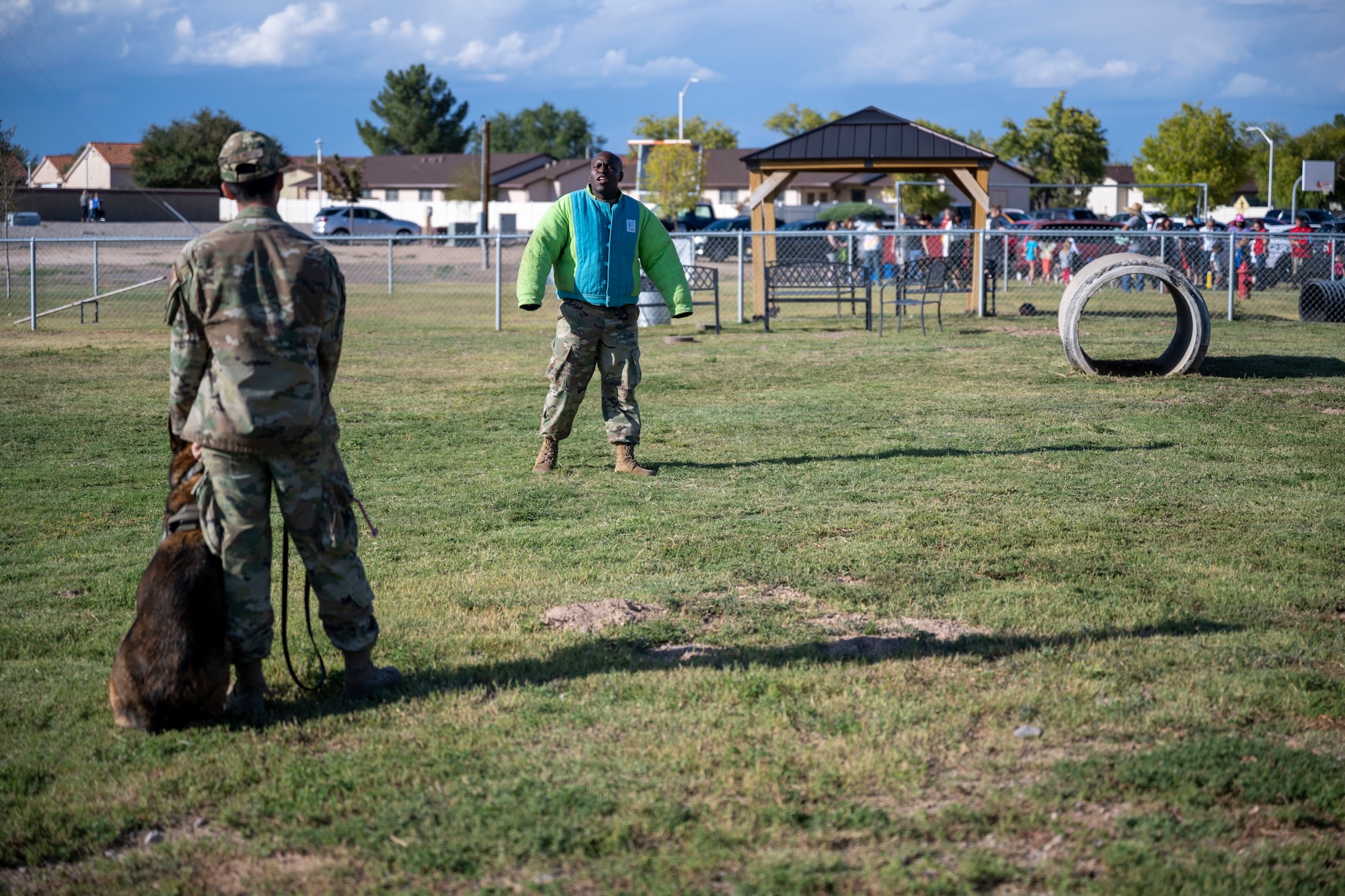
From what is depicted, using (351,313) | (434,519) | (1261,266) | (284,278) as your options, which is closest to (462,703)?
(284,278)

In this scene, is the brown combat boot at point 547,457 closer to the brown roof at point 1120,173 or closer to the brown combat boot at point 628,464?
the brown combat boot at point 628,464

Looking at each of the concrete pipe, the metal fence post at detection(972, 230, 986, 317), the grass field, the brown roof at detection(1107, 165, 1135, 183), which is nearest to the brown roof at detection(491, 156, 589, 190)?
the brown roof at detection(1107, 165, 1135, 183)

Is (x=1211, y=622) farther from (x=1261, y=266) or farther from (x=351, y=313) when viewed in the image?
(x=1261, y=266)

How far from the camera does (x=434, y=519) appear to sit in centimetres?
635

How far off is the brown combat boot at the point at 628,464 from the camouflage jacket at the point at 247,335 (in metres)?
4.03

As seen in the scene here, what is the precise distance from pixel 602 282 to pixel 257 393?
150 inches

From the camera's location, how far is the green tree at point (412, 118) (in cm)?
10094

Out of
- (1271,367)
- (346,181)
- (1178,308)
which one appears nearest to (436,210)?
(346,181)

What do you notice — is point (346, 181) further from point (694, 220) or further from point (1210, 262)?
point (1210, 262)

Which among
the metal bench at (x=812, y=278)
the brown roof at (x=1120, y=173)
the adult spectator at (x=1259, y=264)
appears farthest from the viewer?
the brown roof at (x=1120, y=173)

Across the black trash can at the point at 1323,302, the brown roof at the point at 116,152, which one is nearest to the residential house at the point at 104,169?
the brown roof at the point at 116,152

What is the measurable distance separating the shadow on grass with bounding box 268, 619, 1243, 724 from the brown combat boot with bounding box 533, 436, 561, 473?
323cm

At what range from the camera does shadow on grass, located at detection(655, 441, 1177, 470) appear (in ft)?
25.5

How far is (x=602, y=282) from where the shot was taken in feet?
23.0
